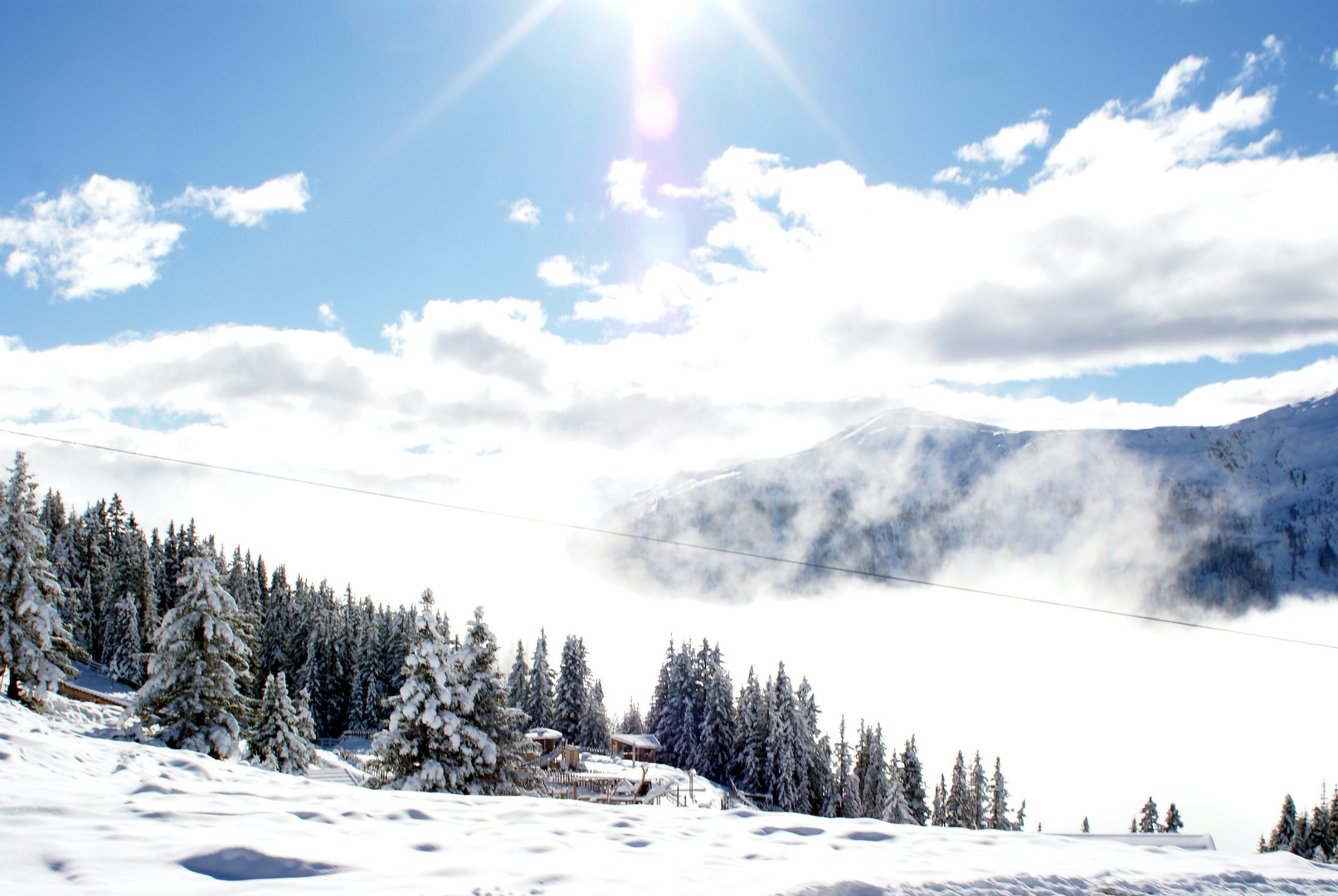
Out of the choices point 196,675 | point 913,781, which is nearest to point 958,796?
point 913,781

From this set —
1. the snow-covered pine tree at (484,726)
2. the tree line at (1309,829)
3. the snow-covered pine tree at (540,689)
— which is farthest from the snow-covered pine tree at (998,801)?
the snow-covered pine tree at (484,726)

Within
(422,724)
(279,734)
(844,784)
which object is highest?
(422,724)

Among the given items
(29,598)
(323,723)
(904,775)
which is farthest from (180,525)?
(904,775)

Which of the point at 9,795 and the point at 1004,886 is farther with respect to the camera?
the point at 1004,886

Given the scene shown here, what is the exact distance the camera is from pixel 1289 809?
73188mm

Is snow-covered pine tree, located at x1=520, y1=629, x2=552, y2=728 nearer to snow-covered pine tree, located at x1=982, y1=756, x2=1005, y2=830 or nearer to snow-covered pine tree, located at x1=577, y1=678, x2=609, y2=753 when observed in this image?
snow-covered pine tree, located at x1=577, y1=678, x2=609, y2=753

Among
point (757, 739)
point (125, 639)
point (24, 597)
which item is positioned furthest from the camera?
point (125, 639)

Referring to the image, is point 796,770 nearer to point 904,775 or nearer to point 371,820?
point 904,775

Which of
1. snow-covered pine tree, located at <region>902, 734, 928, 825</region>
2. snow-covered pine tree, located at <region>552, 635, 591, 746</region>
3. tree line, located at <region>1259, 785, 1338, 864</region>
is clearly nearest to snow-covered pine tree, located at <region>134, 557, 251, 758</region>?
snow-covered pine tree, located at <region>552, 635, 591, 746</region>

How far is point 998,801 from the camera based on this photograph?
3031 inches

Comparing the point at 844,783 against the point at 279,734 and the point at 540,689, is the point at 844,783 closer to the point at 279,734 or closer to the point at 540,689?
the point at 540,689

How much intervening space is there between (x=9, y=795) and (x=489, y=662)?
1978 cm

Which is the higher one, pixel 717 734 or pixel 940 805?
pixel 717 734

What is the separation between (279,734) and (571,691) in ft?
123
